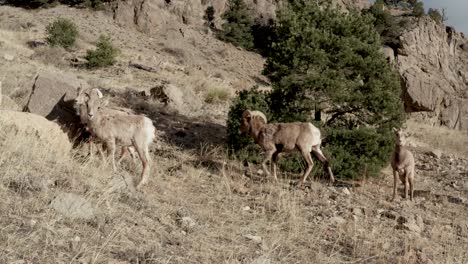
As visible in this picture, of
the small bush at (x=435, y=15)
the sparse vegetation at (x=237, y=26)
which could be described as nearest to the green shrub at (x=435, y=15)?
the small bush at (x=435, y=15)

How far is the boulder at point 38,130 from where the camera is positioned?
789cm

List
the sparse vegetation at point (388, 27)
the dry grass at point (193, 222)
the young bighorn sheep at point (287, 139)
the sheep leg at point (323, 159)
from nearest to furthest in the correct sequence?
the dry grass at point (193, 222), the young bighorn sheep at point (287, 139), the sheep leg at point (323, 159), the sparse vegetation at point (388, 27)

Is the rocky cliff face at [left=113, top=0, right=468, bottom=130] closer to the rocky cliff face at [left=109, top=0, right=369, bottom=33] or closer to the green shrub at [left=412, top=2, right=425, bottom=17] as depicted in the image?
the rocky cliff face at [left=109, top=0, right=369, bottom=33]

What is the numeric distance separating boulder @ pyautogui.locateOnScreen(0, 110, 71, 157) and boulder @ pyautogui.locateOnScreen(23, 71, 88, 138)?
66 centimetres

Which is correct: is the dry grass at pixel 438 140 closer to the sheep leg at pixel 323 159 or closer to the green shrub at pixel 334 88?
the green shrub at pixel 334 88

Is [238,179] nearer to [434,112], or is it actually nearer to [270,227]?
[270,227]

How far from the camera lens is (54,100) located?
9.48 metres

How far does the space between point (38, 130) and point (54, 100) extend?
138cm

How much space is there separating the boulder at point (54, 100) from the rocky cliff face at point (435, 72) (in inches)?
911

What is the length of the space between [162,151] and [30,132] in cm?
386

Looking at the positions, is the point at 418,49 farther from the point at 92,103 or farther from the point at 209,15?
the point at 92,103

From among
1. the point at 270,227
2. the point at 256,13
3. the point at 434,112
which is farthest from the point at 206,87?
the point at 256,13

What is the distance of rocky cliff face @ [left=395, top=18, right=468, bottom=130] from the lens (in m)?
29.4

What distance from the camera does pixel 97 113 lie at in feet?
27.3
